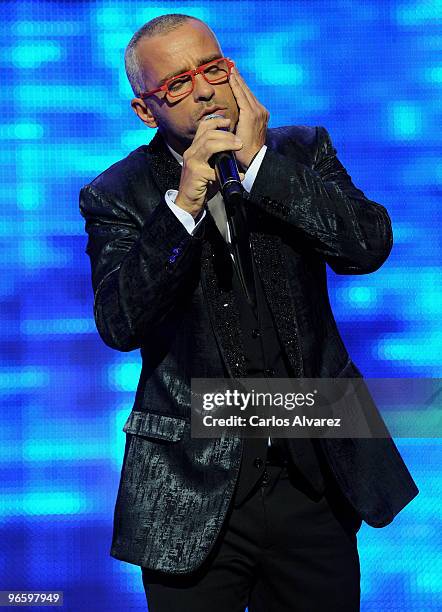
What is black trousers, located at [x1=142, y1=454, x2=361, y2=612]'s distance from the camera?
1.67 m

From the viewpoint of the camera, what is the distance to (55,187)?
2.77 meters

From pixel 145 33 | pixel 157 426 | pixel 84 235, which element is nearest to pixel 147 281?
pixel 157 426

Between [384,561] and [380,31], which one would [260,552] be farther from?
[380,31]

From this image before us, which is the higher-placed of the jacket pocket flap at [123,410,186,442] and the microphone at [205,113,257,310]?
the microphone at [205,113,257,310]

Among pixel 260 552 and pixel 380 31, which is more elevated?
pixel 380 31

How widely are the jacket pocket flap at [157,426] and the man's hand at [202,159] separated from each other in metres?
0.34

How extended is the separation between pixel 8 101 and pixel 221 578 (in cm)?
156

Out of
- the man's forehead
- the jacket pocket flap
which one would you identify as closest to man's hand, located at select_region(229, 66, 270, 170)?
the man's forehead

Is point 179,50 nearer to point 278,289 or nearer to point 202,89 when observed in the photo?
point 202,89

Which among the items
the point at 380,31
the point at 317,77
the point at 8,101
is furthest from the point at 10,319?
the point at 380,31

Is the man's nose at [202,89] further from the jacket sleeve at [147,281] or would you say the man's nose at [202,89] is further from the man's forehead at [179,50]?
the jacket sleeve at [147,281]

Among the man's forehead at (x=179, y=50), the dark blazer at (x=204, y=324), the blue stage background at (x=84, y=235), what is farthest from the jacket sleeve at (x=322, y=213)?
the blue stage background at (x=84, y=235)

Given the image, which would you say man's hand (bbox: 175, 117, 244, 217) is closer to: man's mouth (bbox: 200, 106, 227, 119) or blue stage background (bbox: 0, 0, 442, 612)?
man's mouth (bbox: 200, 106, 227, 119)

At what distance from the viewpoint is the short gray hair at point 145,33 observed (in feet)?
5.80
